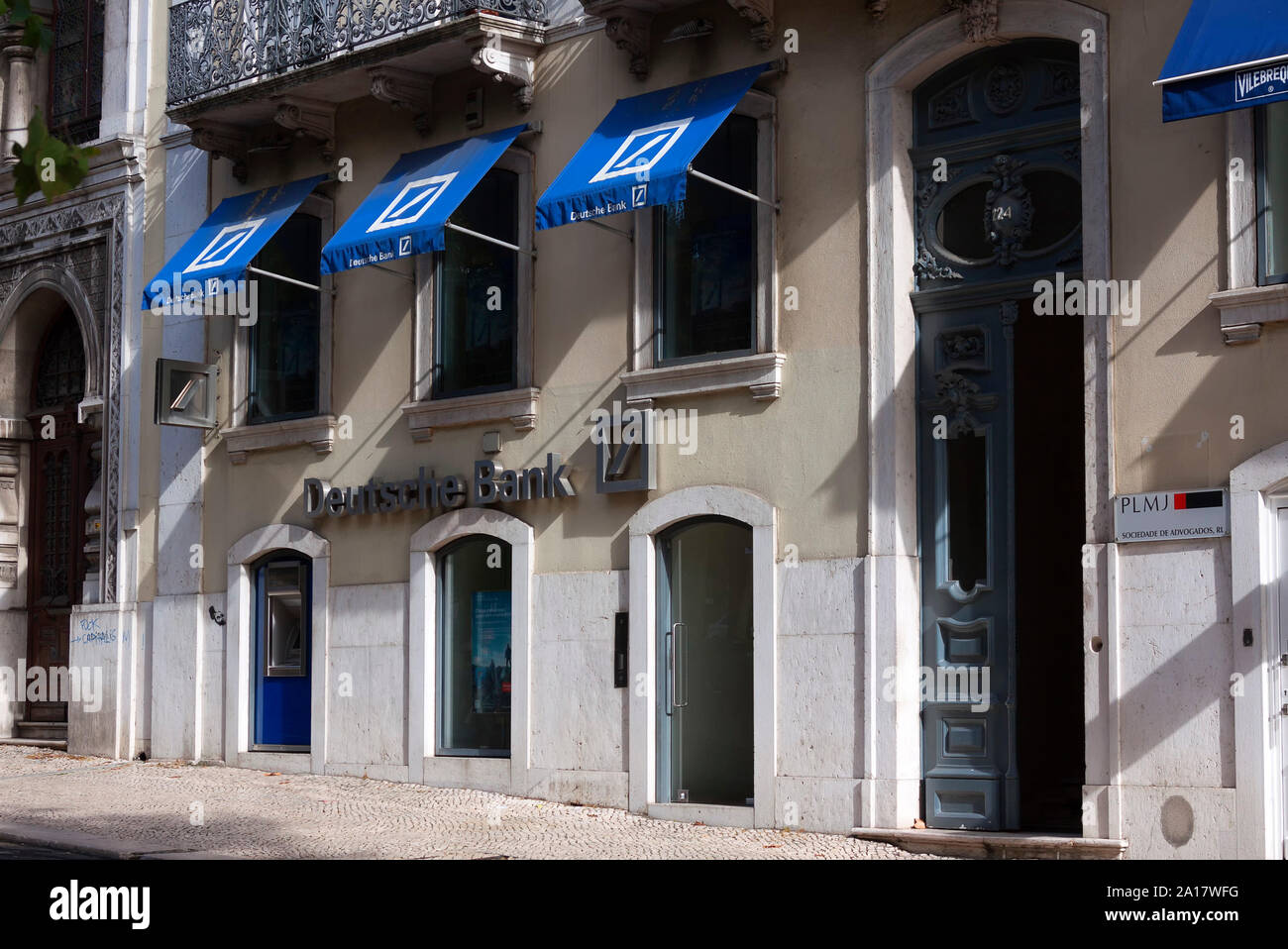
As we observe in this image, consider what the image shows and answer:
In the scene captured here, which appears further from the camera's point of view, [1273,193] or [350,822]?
[350,822]

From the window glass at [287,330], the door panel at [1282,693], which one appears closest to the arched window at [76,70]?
the window glass at [287,330]

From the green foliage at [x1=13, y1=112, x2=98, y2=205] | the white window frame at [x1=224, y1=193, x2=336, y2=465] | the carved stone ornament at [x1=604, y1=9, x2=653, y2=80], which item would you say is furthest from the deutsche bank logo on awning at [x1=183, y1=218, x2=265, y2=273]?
the green foliage at [x1=13, y1=112, x2=98, y2=205]

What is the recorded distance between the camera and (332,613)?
17.2 metres

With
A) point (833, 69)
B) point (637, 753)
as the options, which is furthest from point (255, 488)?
point (833, 69)

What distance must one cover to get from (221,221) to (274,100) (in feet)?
4.73

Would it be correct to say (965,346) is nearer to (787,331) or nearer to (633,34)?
(787,331)

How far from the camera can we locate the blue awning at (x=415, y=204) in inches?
600

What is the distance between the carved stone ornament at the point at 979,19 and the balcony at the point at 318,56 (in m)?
4.35

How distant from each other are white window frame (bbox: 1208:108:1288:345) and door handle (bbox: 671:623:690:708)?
511 cm

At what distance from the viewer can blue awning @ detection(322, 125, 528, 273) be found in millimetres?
15234

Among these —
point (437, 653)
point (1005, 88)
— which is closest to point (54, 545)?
point (437, 653)

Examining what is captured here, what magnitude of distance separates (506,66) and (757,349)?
3718 millimetres

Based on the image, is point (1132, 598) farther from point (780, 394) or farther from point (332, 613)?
point (332, 613)

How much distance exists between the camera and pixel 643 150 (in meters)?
14.1
